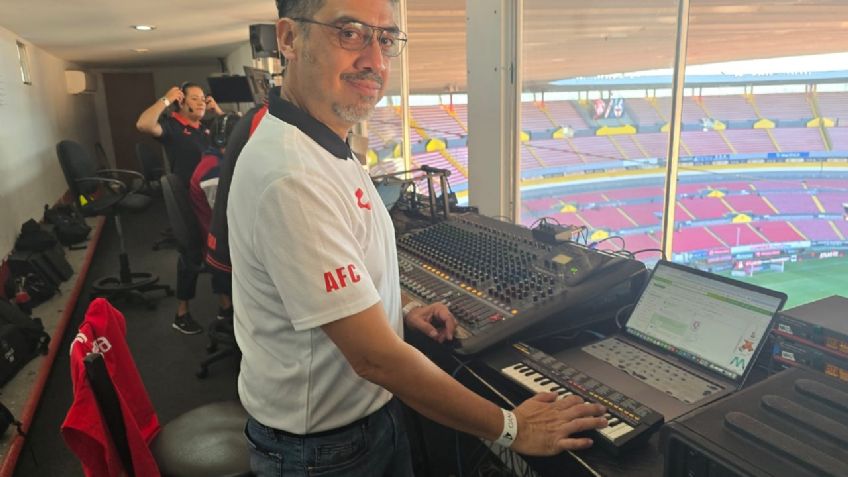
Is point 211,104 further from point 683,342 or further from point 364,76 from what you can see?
point 683,342

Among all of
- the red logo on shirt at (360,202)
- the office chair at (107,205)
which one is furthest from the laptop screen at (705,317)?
the office chair at (107,205)

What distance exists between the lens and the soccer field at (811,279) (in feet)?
4.46

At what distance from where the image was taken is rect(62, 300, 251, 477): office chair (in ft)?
4.20

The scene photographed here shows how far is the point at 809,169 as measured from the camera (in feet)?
5.05

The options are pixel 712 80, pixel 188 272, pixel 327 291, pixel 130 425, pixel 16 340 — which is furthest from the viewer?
pixel 188 272

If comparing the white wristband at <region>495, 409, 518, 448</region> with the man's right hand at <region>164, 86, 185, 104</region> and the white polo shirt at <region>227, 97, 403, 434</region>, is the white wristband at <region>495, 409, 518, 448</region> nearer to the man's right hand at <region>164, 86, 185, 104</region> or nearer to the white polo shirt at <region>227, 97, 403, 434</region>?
the white polo shirt at <region>227, 97, 403, 434</region>

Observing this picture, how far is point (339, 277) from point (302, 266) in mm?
58

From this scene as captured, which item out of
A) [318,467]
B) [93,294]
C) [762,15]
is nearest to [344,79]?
[318,467]

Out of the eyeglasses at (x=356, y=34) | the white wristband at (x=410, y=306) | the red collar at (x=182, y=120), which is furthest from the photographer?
the red collar at (x=182, y=120)

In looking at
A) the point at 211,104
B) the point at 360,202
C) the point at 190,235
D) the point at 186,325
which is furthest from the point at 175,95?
the point at 360,202

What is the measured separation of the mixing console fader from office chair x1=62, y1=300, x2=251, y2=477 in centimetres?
68

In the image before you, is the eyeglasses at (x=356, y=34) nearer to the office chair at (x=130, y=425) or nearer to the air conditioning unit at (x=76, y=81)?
the office chair at (x=130, y=425)

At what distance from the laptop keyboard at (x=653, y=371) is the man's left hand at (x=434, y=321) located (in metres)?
0.34

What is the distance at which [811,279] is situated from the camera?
145cm
